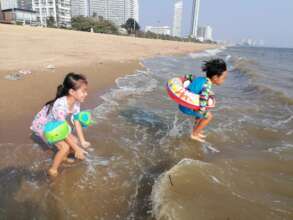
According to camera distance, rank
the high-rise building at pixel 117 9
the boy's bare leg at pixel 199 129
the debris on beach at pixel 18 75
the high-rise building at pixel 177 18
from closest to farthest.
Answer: the boy's bare leg at pixel 199 129 < the debris on beach at pixel 18 75 < the high-rise building at pixel 117 9 < the high-rise building at pixel 177 18

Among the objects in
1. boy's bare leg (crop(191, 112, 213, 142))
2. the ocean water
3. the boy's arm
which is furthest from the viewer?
boy's bare leg (crop(191, 112, 213, 142))

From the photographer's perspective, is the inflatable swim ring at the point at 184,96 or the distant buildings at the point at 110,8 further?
the distant buildings at the point at 110,8

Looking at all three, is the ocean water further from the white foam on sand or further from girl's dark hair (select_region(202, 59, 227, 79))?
girl's dark hair (select_region(202, 59, 227, 79))

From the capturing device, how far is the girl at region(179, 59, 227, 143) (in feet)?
13.1

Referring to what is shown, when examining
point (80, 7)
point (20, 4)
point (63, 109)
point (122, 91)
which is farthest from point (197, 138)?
point (80, 7)

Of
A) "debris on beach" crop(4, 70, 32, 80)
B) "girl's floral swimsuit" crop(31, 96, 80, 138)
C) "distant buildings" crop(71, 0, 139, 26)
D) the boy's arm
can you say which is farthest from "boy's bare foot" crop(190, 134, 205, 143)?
"distant buildings" crop(71, 0, 139, 26)

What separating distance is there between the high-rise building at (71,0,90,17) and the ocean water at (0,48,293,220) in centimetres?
12544

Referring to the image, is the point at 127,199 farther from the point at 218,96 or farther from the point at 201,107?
the point at 218,96

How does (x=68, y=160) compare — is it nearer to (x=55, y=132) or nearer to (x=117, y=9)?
(x=55, y=132)

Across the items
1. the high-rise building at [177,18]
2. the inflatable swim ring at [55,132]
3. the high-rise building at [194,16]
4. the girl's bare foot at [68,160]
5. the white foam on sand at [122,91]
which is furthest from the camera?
the high-rise building at [177,18]

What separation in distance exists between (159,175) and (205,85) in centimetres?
174

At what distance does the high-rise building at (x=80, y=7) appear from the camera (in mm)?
118500

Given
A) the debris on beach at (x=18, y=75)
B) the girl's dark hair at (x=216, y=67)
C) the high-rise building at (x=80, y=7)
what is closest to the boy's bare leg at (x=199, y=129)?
the girl's dark hair at (x=216, y=67)

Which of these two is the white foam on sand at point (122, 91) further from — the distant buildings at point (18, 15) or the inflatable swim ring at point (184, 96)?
the distant buildings at point (18, 15)
